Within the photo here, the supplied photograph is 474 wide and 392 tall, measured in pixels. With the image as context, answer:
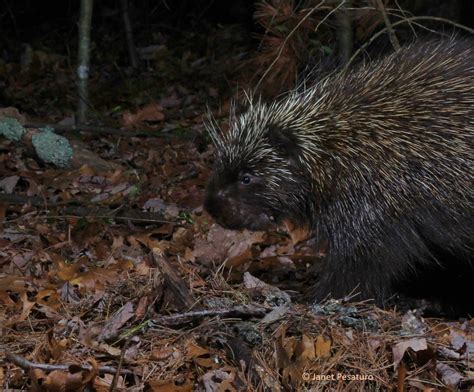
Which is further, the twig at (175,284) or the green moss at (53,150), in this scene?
the green moss at (53,150)

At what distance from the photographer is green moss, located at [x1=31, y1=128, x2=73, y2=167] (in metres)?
8.02

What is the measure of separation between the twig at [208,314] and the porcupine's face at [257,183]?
1188 mm

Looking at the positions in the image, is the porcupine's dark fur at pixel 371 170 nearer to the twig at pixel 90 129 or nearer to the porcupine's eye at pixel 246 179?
the porcupine's eye at pixel 246 179

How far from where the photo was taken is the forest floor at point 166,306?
376 cm

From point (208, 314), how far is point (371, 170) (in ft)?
5.07

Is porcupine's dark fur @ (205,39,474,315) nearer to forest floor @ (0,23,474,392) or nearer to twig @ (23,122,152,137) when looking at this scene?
forest floor @ (0,23,474,392)

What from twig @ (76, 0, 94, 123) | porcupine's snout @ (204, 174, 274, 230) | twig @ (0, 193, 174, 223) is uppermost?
porcupine's snout @ (204, 174, 274, 230)

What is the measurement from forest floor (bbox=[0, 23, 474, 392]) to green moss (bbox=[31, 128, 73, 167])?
134 millimetres

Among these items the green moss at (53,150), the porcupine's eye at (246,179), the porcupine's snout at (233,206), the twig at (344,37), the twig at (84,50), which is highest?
the twig at (344,37)

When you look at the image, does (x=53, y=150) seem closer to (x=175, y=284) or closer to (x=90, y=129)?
(x=90, y=129)

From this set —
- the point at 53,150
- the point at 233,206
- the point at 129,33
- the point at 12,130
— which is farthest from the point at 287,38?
the point at 129,33

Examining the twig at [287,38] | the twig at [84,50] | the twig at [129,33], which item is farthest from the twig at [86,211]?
the twig at [129,33]

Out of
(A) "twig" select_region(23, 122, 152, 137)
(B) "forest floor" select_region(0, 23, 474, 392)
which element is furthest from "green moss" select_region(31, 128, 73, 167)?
(A) "twig" select_region(23, 122, 152, 137)

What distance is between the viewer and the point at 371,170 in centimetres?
495
